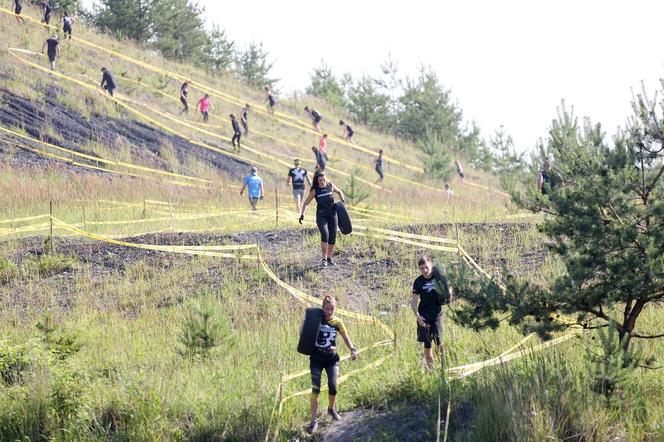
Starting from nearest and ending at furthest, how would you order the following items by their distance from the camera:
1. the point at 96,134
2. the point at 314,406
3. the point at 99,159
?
the point at 314,406, the point at 99,159, the point at 96,134

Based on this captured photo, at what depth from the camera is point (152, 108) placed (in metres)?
42.9

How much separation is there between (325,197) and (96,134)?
21.1m

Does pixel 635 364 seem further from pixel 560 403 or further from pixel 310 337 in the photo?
pixel 310 337

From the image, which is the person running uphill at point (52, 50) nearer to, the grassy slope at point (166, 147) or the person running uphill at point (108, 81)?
the grassy slope at point (166, 147)

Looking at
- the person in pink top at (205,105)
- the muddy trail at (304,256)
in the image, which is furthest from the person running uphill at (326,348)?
the person in pink top at (205,105)

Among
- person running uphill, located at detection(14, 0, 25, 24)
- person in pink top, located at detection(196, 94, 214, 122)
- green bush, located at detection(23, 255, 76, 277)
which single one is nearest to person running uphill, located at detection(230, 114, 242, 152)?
person in pink top, located at detection(196, 94, 214, 122)

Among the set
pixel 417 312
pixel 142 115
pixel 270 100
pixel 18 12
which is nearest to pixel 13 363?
pixel 417 312

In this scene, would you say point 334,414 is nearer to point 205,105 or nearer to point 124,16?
point 205,105

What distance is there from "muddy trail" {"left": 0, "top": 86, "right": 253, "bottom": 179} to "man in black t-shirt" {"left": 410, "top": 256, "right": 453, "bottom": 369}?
75.1 ft

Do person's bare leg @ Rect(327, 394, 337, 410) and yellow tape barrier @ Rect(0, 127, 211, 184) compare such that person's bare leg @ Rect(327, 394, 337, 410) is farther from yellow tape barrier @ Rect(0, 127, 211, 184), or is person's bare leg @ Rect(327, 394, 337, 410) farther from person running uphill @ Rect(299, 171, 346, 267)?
yellow tape barrier @ Rect(0, 127, 211, 184)

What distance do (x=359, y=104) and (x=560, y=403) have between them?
55396mm

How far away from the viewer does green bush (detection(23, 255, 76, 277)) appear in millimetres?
19078

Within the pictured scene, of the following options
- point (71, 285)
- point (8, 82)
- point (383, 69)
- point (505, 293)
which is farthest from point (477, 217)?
point (383, 69)

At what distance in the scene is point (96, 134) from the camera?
120 ft
